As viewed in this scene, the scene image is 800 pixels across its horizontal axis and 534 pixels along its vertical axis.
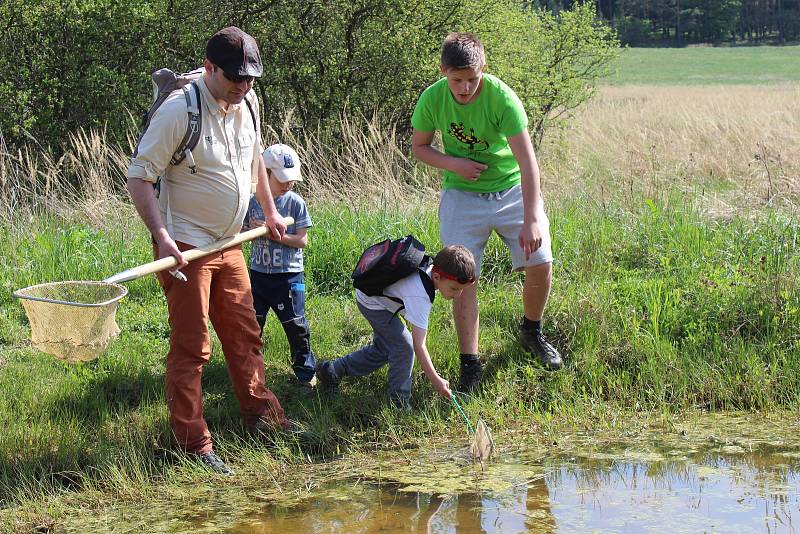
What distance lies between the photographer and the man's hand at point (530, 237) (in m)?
5.22

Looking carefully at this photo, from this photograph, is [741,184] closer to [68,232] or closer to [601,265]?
[601,265]

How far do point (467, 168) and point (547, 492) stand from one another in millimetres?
1790

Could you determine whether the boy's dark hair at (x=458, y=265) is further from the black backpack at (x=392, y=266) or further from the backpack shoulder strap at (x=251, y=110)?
the backpack shoulder strap at (x=251, y=110)

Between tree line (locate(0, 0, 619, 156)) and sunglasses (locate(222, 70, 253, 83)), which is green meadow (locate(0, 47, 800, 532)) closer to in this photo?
sunglasses (locate(222, 70, 253, 83))

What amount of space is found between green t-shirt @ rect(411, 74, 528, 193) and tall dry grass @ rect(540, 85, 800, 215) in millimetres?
3071

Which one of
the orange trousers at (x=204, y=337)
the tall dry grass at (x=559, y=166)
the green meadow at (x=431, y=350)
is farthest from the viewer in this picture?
the tall dry grass at (x=559, y=166)

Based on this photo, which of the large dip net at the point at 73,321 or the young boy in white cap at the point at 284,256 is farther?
the young boy in white cap at the point at 284,256

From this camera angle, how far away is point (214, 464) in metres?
4.88

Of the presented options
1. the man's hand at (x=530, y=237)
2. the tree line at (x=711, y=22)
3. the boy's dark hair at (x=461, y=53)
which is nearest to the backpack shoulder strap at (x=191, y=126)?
the boy's dark hair at (x=461, y=53)

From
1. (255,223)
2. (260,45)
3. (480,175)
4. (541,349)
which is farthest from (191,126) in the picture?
(260,45)

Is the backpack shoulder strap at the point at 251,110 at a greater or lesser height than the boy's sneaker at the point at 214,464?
greater

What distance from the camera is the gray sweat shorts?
549 centimetres

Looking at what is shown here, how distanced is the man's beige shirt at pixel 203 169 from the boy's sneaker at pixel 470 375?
172 centimetres

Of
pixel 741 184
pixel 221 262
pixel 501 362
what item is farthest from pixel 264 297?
pixel 741 184
